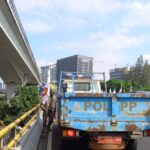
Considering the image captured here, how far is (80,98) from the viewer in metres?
9.44

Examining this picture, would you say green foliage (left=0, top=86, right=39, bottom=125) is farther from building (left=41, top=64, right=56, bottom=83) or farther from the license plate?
the license plate

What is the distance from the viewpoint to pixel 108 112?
9469 mm

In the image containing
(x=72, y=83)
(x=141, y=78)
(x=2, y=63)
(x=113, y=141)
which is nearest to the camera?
(x=113, y=141)

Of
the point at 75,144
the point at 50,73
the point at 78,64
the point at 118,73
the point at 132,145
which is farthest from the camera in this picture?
the point at 118,73

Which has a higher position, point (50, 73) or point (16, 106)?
point (50, 73)

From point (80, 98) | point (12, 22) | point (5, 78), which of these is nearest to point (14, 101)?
point (12, 22)

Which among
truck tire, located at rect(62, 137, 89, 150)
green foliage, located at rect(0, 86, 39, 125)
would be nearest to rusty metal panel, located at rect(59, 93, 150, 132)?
truck tire, located at rect(62, 137, 89, 150)

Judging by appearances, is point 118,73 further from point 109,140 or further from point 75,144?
point 109,140

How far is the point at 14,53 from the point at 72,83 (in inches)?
692

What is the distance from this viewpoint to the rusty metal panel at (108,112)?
9367mm

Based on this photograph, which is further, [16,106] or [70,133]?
[16,106]

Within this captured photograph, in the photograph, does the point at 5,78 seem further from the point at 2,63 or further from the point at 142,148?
the point at 142,148

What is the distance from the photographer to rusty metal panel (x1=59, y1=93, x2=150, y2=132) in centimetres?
937

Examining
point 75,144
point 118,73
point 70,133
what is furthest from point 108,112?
point 118,73
